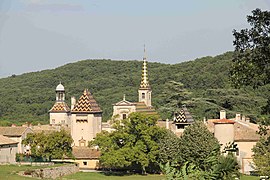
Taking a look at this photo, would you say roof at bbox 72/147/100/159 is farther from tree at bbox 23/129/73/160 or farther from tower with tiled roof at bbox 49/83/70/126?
tower with tiled roof at bbox 49/83/70/126

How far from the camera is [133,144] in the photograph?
148 ft

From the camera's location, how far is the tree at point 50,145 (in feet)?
150

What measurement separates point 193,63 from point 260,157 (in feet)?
276

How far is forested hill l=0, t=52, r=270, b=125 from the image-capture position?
66438 millimetres

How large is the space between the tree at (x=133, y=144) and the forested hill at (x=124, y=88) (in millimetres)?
17296

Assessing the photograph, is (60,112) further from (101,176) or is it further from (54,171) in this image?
(54,171)

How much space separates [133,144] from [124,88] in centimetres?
7063

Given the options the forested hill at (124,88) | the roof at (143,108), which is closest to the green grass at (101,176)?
the roof at (143,108)

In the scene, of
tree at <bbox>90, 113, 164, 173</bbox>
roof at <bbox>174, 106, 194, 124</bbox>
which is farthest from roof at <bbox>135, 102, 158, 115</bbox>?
tree at <bbox>90, 113, 164, 173</bbox>

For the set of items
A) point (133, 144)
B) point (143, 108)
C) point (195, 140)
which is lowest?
point (133, 144)

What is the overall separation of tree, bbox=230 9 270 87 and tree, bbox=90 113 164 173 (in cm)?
3012

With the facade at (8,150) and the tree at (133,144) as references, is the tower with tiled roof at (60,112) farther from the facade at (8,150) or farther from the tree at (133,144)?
the facade at (8,150)

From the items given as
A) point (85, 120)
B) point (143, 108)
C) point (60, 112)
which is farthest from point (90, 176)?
point (60, 112)

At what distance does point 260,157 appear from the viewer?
108 feet
